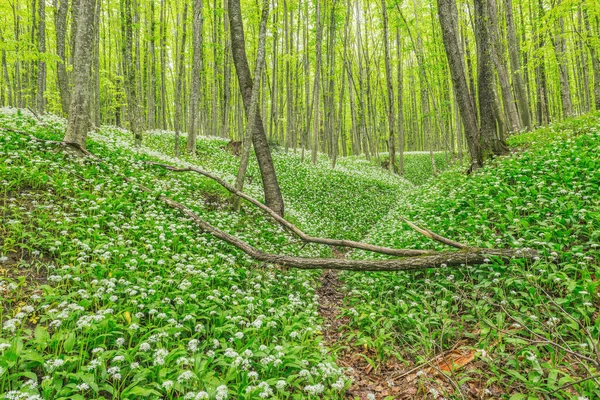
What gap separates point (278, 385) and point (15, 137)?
8797mm

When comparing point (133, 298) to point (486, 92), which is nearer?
point (133, 298)

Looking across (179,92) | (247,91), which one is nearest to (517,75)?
(247,91)

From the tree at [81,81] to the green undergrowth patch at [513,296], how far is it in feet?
25.8

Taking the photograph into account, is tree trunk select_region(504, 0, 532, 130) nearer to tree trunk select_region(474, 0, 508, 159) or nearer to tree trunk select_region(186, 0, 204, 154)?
tree trunk select_region(474, 0, 508, 159)

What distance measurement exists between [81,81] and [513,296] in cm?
1077

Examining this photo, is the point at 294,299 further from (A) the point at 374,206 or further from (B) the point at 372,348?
(A) the point at 374,206

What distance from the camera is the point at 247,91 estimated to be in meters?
9.21

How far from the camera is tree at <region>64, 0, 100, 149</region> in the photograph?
8.20 metres

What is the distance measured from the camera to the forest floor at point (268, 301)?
3.35 meters

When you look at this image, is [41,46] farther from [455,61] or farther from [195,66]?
[455,61]

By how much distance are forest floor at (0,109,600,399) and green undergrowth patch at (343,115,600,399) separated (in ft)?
0.10

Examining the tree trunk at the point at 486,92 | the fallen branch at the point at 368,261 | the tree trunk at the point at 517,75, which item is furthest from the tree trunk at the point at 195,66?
the tree trunk at the point at 517,75

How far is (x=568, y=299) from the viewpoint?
4.07 meters

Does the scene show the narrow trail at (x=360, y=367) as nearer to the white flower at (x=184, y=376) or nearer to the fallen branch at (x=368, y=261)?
the fallen branch at (x=368, y=261)
